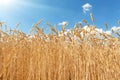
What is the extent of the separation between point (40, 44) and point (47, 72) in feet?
1.39

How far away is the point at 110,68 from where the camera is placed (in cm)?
267

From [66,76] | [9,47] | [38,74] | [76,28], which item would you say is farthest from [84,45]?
[9,47]

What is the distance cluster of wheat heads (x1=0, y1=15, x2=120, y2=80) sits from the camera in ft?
9.02

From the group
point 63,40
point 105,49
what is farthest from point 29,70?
point 105,49

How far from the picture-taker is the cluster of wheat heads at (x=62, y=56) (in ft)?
9.02

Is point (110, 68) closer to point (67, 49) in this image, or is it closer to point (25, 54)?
point (67, 49)

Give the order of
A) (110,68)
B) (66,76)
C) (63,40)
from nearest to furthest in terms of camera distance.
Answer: (110,68) < (66,76) < (63,40)

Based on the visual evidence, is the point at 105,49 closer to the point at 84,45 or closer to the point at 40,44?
the point at 84,45

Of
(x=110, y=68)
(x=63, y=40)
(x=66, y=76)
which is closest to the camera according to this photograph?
(x=110, y=68)

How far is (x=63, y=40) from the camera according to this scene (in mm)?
3168

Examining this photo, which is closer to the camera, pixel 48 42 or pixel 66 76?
pixel 66 76

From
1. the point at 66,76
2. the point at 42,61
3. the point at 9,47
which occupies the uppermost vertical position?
the point at 9,47

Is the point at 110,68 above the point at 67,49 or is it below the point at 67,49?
below

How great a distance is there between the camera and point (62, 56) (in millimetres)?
3016
